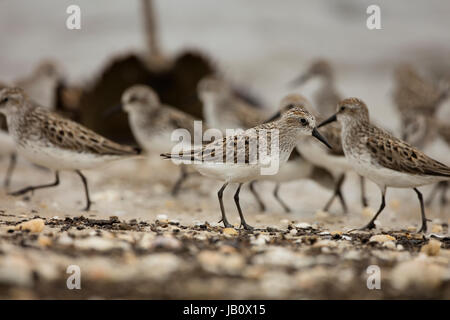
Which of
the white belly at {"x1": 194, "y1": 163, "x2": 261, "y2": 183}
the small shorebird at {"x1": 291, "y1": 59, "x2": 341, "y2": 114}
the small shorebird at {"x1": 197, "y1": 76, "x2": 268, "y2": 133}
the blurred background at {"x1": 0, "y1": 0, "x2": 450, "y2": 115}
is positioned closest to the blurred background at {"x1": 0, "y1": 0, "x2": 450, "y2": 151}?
the blurred background at {"x1": 0, "y1": 0, "x2": 450, "y2": 115}

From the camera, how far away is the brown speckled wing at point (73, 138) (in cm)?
→ 612

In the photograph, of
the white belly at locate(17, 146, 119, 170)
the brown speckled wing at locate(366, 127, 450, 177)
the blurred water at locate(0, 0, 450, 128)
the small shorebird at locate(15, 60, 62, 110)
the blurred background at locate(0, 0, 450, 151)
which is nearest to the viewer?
the brown speckled wing at locate(366, 127, 450, 177)

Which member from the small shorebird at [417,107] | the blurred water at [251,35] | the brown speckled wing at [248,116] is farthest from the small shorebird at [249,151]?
the blurred water at [251,35]

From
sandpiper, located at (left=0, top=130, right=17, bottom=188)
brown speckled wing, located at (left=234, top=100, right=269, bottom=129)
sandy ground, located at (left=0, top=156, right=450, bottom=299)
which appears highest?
brown speckled wing, located at (left=234, top=100, right=269, bottom=129)

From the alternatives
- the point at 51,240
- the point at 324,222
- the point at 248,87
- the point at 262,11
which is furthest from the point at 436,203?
the point at 262,11

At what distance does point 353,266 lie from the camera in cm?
418

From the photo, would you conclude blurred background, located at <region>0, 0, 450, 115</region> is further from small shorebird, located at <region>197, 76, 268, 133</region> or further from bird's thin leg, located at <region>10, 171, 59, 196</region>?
bird's thin leg, located at <region>10, 171, 59, 196</region>

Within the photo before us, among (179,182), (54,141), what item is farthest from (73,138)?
(179,182)

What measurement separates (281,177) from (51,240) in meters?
2.99

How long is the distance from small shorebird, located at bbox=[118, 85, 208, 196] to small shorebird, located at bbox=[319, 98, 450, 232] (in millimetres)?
2312

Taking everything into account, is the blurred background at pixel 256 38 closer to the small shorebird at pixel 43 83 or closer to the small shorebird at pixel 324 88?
the small shorebird at pixel 324 88

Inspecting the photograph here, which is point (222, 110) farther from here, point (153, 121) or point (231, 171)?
point (231, 171)

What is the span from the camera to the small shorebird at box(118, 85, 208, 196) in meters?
7.59

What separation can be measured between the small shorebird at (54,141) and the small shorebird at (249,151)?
116cm
